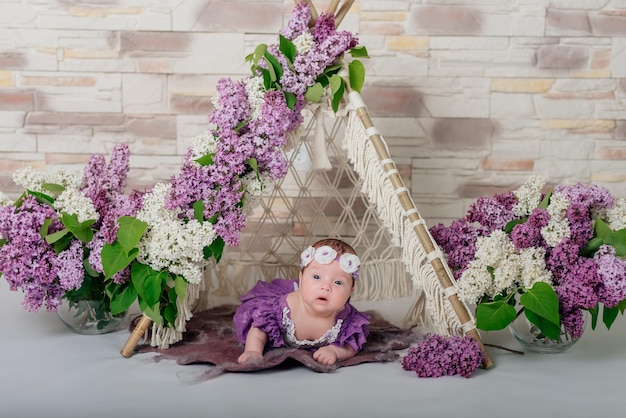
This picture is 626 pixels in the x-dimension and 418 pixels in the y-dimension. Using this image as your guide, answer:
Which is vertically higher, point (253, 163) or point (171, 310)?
point (253, 163)

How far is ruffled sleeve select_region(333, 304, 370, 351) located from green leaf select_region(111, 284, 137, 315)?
19.5 inches

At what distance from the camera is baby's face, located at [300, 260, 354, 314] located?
182 cm

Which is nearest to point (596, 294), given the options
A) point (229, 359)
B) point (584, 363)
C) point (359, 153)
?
point (584, 363)

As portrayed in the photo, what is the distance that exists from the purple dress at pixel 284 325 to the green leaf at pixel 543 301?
0.39 m

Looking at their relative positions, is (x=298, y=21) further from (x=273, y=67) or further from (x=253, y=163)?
(x=253, y=163)

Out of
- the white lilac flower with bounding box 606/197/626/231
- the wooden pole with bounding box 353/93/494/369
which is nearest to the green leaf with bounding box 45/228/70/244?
the wooden pole with bounding box 353/93/494/369

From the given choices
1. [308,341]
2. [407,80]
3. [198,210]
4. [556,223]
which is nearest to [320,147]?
[198,210]

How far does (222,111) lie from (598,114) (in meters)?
1.57

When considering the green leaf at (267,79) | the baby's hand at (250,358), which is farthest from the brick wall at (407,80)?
the baby's hand at (250,358)

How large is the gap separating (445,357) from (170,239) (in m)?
0.68

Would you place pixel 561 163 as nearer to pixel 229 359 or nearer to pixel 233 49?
pixel 233 49

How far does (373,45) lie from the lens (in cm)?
279

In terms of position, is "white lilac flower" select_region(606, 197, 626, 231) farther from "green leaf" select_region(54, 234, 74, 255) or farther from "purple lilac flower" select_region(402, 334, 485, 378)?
"green leaf" select_region(54, 234, 74, 255)

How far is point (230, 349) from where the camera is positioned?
1915 millimetres
